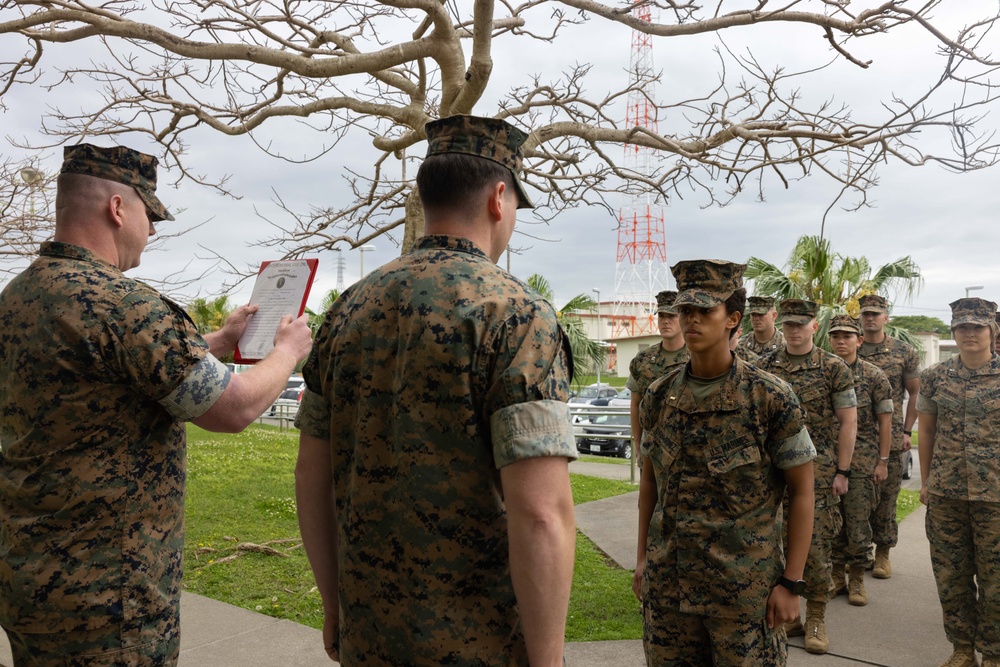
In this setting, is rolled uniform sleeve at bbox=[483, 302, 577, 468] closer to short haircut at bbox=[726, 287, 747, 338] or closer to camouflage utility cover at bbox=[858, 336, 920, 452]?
short haircut at bbox=[726, 287, 747, 338]

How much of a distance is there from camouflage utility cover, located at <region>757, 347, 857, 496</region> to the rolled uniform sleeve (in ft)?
13.8

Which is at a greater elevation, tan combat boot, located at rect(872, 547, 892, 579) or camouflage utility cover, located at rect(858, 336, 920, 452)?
camouflage utility cover, located at rect(858, 336, 920, 452)

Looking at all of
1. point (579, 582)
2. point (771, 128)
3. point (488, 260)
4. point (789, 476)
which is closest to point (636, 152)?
point (771, 128)

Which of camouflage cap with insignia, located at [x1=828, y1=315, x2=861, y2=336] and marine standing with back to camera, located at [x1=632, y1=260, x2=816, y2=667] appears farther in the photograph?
camouflage cap with insignia, located at [x1=828, y1=315, x2=861, y2=336]

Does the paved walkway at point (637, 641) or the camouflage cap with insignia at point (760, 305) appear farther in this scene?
the camouflage cap with insignia at point (760, 305)

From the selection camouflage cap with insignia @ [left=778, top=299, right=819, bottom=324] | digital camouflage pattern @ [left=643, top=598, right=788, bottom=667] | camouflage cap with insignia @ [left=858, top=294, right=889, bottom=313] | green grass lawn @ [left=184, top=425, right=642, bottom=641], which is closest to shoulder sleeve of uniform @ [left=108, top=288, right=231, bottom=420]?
digital camouflage pattern @ [left=643, top=598, right=788, bottom=667]

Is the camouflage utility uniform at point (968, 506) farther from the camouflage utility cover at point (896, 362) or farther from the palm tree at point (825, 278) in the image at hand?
the palm tree at point (825, 278)

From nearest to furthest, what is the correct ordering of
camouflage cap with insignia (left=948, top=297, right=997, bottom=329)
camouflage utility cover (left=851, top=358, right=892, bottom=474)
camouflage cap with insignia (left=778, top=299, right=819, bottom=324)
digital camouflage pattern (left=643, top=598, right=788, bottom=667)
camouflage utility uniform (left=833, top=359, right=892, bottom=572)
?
digital camouflage pattern (left=643, top=598, right=788, bottom=667) < camouflage cap with insignia (left=948, top=297, right=997, bottom=329) < camouflage cap with insignia (left=778, top=299, right=819, bottom=324) < camouflage utility uniform (left=833, top=359, right=892, bottom=572) < camouflage utility cover (left=851, top=358, right=892, bottom=474)

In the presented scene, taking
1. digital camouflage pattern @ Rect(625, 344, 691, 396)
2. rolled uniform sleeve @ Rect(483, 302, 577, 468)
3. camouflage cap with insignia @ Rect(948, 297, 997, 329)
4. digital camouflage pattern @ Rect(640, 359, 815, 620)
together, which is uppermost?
camouflage cap with insignia @ Rect(948, 297, 997, 329)

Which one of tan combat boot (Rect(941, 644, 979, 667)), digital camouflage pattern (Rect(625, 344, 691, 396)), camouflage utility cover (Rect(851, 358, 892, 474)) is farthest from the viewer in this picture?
camouflage utility cover (Rect(851, 358, 892, 474))

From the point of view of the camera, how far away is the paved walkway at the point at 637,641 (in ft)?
14.4

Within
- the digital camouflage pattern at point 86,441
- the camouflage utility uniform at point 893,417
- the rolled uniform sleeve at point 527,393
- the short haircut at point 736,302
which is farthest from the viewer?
the camouflage utility uniform at point 893,417

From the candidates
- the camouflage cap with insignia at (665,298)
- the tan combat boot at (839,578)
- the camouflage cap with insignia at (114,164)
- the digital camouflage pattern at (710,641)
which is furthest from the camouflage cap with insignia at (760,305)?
the camouflage cap with insignia at (114,164)

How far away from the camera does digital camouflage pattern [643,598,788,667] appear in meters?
2.91
